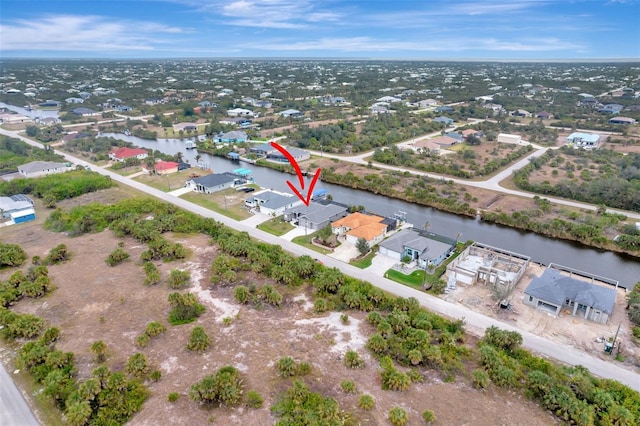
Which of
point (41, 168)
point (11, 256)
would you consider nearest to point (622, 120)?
point (11, 256)

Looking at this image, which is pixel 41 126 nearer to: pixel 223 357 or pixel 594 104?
pixel 223 357

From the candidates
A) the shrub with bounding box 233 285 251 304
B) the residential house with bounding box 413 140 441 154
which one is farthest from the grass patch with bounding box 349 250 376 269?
the residential house with bounding box 413 140 441 154

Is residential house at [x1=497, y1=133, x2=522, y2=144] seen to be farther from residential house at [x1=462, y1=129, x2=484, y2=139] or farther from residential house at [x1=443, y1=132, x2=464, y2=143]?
residential house at [x1=443, y1=132, x2=464, y2=143]

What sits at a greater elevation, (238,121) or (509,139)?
(238,121)

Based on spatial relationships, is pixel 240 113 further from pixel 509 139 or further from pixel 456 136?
pixel 509 139

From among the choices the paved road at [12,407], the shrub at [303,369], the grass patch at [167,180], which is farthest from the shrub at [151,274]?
the grass patch at [167,180]

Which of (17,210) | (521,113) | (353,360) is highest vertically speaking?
(521,113)
